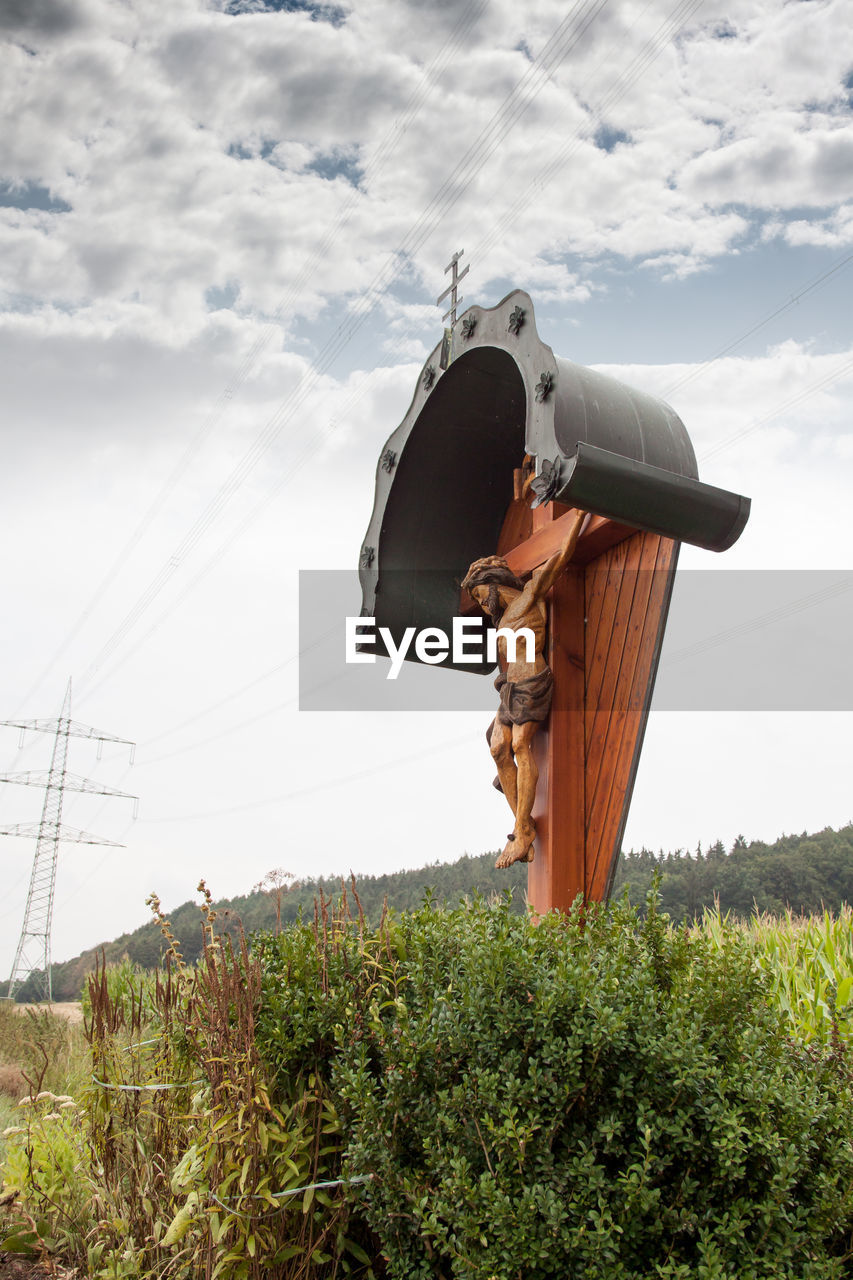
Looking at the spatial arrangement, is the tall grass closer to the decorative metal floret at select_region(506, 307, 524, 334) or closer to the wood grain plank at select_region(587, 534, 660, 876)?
the wood grain plank at select_region(587, 534, 660, 876)

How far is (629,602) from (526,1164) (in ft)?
8.87

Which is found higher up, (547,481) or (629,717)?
(547,481)

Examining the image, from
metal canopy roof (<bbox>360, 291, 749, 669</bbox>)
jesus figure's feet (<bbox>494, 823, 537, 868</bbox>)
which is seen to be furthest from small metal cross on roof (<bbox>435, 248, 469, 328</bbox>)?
jesus figure's feet (<bbox>494, 823, 537, 868</bbox>)

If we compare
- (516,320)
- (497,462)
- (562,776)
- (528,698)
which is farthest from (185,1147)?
(497,462)

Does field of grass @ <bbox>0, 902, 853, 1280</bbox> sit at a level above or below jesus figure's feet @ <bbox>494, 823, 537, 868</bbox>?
below

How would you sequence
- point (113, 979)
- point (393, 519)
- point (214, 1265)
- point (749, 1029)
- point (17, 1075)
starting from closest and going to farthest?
point (749, 1029) < point (214, 1265) < point (393, 519) < point (113, 979) < point (17, 1075)

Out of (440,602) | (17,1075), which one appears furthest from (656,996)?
(17,1075)

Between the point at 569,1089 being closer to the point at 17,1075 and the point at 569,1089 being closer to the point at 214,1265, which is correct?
the point at 214,1265

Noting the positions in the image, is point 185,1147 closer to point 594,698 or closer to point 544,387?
point 594,698

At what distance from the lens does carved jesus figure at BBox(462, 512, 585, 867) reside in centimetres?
437

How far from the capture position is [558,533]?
468 cm

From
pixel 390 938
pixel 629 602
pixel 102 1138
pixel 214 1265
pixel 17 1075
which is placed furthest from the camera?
pixel 17 1075

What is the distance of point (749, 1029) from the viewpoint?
7.50ft

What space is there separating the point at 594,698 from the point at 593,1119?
243 cm
